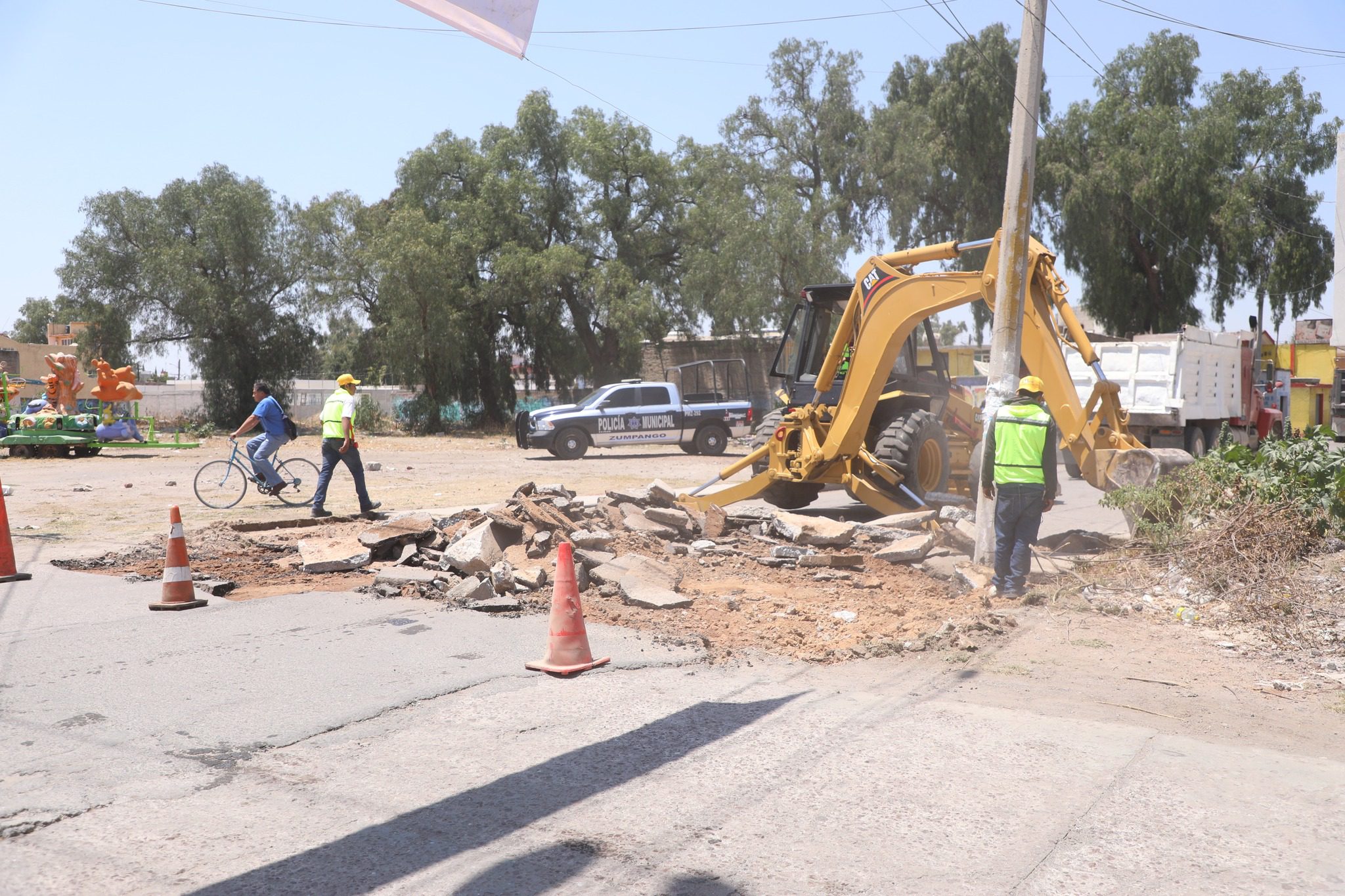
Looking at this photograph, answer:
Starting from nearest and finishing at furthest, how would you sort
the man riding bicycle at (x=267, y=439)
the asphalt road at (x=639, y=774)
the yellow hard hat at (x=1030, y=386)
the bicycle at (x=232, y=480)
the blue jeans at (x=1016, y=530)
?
1. the asphalt road at (x=639, y=774)
2. the blue jeans at (x=1016, y=530)
3. the yellow hard hat at (x=1030, y=386)
4. the man riding bicycle at (x=267, y=439)
5. the bicycle at (x=232, y=480)

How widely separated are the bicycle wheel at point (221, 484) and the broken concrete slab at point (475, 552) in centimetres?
665

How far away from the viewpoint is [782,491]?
1368 centimetres

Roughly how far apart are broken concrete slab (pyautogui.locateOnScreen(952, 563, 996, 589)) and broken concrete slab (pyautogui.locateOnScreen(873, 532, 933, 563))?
553 millimetres

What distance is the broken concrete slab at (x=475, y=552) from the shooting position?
29.2ft

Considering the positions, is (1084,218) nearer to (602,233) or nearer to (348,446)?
(602,233)

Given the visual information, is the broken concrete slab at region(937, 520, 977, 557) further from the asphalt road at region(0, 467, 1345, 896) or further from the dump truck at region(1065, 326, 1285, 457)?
the dump truck at region(1065, 326, 1285, 457)

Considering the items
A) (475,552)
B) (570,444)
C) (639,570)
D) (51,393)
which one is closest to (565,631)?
(639,570)

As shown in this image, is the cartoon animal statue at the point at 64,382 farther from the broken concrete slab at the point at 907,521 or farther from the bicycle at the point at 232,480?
the broken concrete slab at the point at 907,521

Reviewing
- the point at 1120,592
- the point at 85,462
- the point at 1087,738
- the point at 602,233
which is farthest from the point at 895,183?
the point at 1087,738

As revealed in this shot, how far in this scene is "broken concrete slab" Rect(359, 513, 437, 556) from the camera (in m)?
9.82

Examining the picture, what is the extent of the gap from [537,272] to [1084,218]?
730 inches

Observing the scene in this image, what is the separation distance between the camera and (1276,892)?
350cm

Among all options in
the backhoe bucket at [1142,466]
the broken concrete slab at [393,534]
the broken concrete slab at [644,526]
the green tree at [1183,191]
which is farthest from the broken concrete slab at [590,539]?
the green tree at [1183,191]

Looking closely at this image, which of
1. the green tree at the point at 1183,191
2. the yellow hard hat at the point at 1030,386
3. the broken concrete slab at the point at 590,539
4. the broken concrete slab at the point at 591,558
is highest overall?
the green tree at the point at 1183,191
